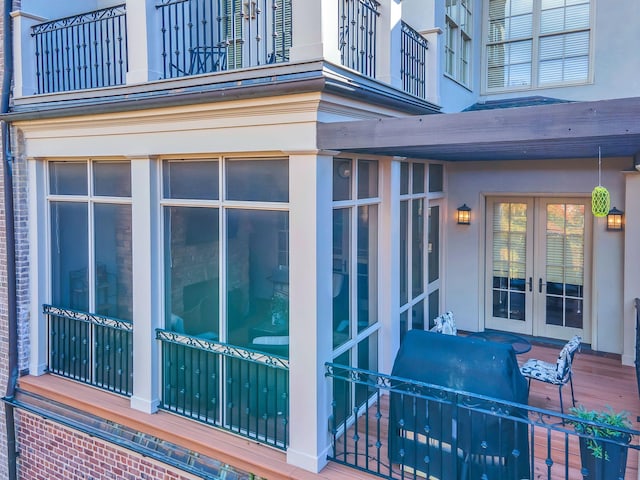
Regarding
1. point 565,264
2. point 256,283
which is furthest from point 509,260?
point 256,283

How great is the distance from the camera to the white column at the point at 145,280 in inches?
208

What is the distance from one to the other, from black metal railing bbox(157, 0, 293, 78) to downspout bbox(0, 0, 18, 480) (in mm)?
1991

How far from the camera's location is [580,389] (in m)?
6.08

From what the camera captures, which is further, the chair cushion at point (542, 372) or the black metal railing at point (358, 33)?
the chair cushion at point (542, 372)

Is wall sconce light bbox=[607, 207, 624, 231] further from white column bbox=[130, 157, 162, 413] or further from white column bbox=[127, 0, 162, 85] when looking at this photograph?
white column bbox=[127, 0, 162, 85]

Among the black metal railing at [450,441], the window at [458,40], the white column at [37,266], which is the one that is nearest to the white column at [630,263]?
the black metal railing at [450,441]

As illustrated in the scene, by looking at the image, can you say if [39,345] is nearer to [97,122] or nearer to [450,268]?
[97,122]

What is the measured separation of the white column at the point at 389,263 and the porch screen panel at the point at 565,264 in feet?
10.7

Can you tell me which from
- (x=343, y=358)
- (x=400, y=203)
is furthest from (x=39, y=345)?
(x=400, y=203)

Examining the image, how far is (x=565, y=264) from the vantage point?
25.0ft

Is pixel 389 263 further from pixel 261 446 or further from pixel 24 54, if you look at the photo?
pixel 24 54

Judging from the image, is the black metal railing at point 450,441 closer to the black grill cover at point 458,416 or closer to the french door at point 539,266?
the black grill cover at point 458,416

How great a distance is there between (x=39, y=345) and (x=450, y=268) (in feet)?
21.0

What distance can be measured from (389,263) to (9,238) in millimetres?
4930
